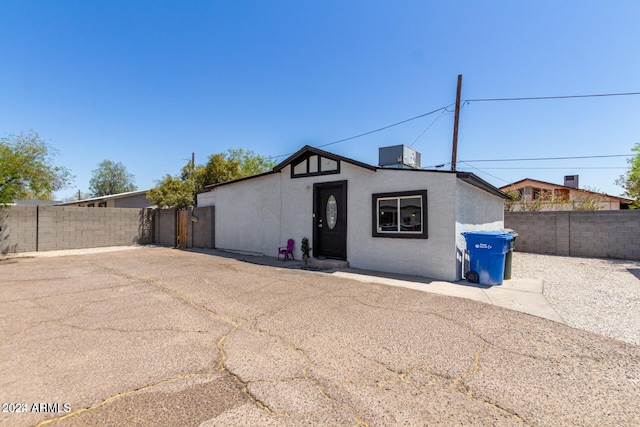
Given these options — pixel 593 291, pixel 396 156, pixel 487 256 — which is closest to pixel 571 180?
pixel 396 156

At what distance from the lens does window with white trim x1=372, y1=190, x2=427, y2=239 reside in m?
7.55

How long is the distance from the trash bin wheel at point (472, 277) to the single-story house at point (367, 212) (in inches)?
11.1

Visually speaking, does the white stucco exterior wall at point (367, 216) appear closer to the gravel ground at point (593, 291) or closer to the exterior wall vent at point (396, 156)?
the gravel ground at point (593, 291)

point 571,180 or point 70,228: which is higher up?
point 571,180

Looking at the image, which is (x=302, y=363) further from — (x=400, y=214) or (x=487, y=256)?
(x=400, y=214)

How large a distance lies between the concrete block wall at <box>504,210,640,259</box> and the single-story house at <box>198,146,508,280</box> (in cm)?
154

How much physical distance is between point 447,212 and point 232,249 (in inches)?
366

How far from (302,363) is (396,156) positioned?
8.92 metres

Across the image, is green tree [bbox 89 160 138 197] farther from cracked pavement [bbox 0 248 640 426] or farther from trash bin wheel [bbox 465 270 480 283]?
trash bin wheel [bbox 465 270 480 283]

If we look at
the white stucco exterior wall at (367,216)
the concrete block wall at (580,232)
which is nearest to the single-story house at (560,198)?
the concrete block wall at (580,232)

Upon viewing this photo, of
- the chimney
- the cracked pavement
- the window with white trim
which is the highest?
the chimney

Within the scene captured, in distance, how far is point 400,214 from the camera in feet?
26.1

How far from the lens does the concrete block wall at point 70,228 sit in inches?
492

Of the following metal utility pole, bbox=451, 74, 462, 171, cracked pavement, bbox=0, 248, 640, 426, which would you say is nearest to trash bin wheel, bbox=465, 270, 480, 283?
cracked pavement, bbox=0, 248, 640, 426
